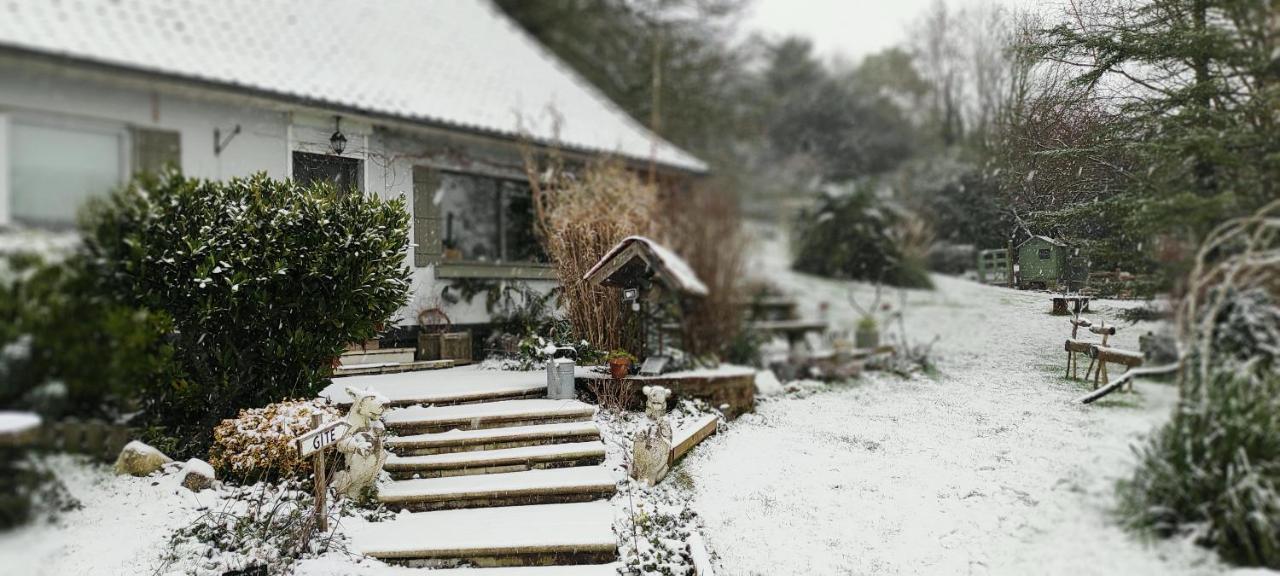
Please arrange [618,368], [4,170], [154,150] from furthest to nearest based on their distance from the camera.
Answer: [618,368]
[154,150]
[4,170]

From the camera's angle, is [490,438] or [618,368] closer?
[490,438]

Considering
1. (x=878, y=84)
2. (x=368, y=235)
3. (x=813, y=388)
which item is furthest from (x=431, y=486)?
(x=878, y=84)

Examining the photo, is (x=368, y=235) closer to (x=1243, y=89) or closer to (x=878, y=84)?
(x=1243, y=89)

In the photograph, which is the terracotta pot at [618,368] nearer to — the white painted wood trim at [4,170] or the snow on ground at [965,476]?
the snow on ground at [965,476]

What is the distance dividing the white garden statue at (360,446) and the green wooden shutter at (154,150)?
5.33 feet

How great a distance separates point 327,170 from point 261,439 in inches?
67.4

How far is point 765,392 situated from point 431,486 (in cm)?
433

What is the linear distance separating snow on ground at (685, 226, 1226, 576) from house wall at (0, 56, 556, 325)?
2.38 m

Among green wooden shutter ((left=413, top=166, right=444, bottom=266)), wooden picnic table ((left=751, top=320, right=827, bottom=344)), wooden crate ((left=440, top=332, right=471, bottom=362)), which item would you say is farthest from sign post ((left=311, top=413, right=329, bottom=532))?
wooden picnic table ((left=751, top=320, right=827, bottom=344))

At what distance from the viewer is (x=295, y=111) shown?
459cm

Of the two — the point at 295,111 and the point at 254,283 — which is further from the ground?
the point at 295,111

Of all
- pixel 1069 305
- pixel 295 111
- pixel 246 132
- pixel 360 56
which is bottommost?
pixel 1069 305

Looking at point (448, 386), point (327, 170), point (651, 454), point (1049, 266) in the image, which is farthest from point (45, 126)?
point (1049, 266)

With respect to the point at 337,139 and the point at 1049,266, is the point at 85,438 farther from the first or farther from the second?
the point at 1049,266
